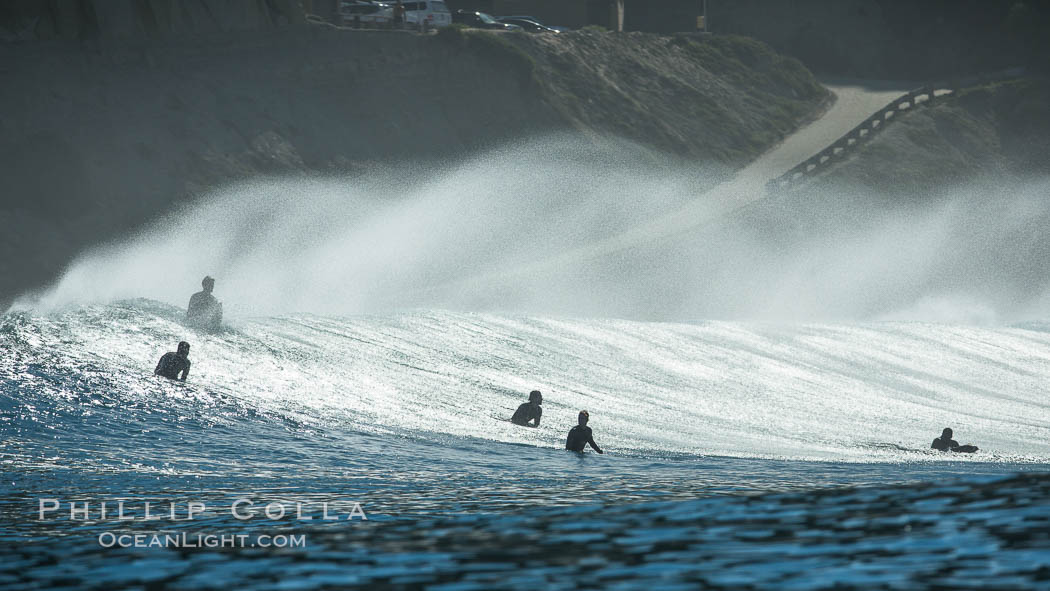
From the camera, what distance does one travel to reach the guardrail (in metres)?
61.4

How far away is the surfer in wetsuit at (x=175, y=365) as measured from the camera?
71.4 ft

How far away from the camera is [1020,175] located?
227ft

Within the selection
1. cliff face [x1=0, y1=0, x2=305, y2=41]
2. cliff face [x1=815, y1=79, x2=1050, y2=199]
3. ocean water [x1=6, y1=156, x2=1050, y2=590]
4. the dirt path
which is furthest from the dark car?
cliff face [x1=815, y1=79, x2=1050, y2=199]

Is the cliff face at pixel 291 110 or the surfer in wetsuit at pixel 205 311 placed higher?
the cliff face at pixel 291 110

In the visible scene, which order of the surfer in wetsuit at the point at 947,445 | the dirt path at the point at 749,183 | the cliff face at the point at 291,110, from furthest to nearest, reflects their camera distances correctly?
the dirt path at the point at 749,183
the cliff face at the point at 291,110
the surfer in wetsuit at the point at 947,445

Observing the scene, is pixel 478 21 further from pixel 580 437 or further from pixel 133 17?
pixel 580 437

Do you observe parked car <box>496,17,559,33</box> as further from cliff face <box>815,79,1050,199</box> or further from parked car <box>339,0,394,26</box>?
cliff face <box>815,79,1050,199</box>

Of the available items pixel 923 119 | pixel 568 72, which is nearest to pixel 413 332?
pixel 568 72

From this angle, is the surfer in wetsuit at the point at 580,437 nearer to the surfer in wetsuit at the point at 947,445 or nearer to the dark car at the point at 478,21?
the surfer in wetsuit at the point at 947,445

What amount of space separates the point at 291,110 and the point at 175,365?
3113cm

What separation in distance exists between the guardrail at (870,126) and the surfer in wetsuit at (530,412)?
3922cm

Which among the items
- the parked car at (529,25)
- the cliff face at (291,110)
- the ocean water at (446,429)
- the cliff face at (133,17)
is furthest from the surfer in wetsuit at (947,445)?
the parked car at (529,25)

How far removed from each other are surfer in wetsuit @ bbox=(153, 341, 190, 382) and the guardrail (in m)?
41.8

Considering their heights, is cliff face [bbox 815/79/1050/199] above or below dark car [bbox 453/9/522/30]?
below
